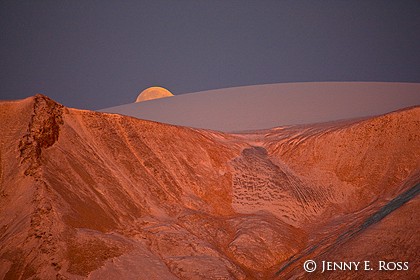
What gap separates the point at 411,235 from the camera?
8656mm

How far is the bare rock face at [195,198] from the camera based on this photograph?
8.86m

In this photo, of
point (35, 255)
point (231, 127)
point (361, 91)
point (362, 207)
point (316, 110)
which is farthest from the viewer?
point (361, 91)

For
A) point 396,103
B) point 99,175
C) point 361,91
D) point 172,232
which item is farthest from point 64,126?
point 361,91

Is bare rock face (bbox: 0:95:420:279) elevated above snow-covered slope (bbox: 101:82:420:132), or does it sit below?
below

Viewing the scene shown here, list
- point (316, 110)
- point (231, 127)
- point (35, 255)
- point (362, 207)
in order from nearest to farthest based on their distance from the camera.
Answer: point (35, 255), point (362, 207), point (231, 127), point (316, 110)

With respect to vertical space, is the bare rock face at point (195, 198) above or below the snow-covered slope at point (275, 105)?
below

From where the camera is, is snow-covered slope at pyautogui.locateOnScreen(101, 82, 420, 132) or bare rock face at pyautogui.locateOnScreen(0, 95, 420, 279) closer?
bare rock face at pyautogui.locateOnScreen(0, 95, 420, 279)

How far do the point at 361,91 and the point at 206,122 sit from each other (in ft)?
56.9

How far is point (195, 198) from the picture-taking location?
13.0m

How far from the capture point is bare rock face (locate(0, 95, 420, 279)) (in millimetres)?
8859

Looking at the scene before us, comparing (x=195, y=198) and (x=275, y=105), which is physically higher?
(x=275, y=105)

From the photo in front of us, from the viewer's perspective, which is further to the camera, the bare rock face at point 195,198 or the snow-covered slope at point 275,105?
the snow-covered slope at point 275,105

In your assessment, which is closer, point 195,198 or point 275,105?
point 195,198

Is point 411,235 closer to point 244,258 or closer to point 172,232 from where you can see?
point 244,258
